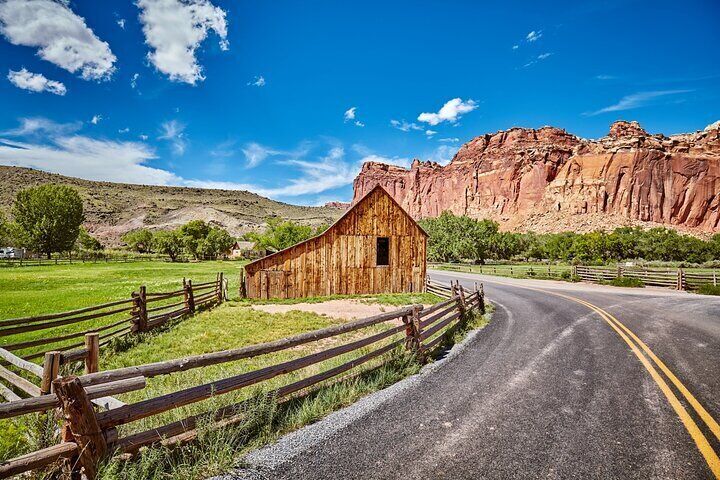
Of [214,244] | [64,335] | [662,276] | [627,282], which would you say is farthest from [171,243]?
[662,276]

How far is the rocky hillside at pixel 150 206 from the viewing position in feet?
328

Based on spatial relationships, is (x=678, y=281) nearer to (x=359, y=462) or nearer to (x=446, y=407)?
(x=446, y=407)

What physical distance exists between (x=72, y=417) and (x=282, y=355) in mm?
5922

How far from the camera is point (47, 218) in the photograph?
184 feet

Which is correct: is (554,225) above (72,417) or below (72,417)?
above

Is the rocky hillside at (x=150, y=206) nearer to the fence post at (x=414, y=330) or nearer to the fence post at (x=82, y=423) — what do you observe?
the fence post at (x=414, y=330)

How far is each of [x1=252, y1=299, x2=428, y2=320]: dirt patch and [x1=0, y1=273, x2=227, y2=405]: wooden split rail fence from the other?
3.91 meters

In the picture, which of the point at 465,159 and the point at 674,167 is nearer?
the point at 674,167

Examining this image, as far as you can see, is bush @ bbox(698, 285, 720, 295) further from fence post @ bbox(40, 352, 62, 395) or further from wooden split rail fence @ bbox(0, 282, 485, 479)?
fence post @ bbox(40, 352, 62, 395)

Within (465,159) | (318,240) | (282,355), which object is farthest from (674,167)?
(282,355)

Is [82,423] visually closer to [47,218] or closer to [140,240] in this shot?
[47,218]

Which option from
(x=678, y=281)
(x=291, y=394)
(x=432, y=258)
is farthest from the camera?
(x=432, y=258)

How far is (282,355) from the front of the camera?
8.95m

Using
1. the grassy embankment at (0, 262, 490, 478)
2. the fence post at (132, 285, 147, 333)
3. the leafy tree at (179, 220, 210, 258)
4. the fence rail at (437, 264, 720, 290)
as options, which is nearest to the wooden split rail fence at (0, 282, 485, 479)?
the grassy embankment at (0, 262, 490, 478)
